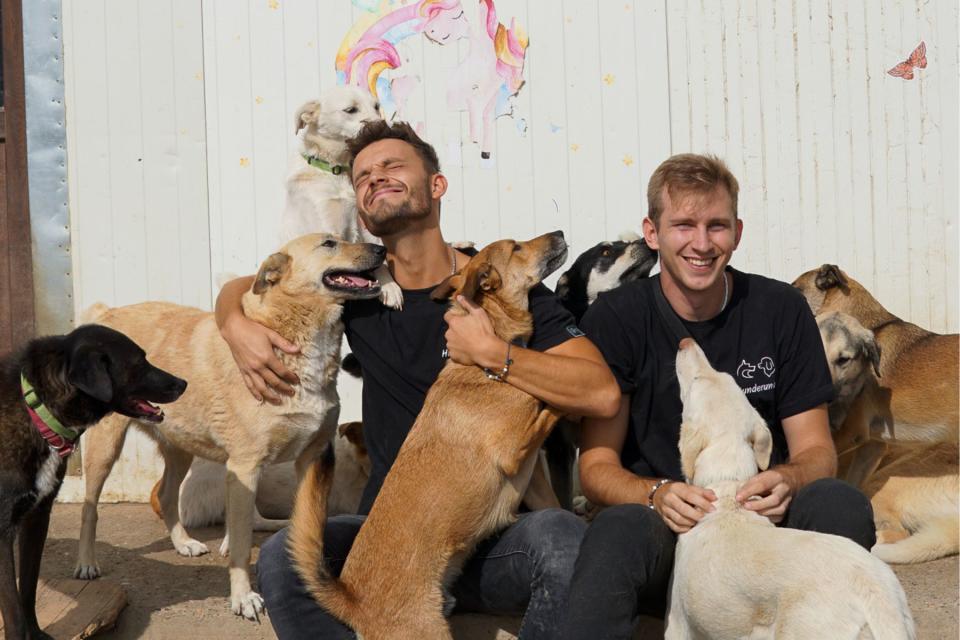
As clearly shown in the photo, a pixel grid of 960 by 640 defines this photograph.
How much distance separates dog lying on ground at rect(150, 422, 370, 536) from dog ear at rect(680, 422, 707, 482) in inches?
90.4

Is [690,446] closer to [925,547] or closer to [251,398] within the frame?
[251,398]

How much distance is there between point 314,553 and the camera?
9.20 feet

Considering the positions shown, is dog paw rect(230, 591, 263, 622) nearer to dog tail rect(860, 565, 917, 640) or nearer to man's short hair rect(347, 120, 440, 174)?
man's short hair rect(347, 120, 440, 174)

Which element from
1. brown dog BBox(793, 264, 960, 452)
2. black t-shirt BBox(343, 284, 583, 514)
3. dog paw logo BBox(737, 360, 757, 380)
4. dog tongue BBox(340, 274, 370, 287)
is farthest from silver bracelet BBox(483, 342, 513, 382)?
brown dog BBox(793, 264, 960, 452)

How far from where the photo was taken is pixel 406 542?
9.39 feet

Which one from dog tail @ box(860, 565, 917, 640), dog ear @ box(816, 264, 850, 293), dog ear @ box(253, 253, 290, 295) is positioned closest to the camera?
dog tail @ box(860, 565, 917, 640)

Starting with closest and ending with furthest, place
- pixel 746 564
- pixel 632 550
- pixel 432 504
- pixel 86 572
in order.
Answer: pixel 746 564, pixel 632 550, pixel 432 504, pixel 86 572

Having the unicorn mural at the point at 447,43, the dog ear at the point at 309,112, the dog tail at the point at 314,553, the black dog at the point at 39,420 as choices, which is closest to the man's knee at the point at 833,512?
the dog tail at the point at 314,553

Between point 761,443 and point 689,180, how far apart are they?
786 mm

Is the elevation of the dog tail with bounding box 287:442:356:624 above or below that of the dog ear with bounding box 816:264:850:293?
below

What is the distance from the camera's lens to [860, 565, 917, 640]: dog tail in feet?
7.27

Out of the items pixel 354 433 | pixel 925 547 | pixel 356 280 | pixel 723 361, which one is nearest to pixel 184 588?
pixel 354 433

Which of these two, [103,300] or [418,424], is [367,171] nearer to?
[418,424]


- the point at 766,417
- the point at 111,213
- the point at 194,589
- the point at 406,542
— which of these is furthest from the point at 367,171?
the point at 111,213
